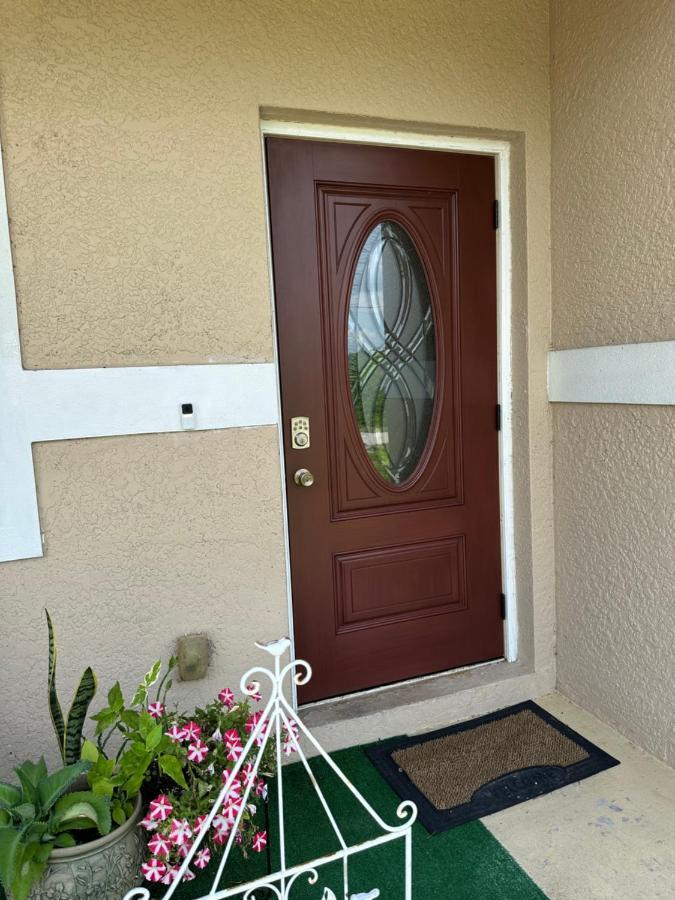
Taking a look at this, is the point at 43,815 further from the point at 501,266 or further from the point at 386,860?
the point at 501,266

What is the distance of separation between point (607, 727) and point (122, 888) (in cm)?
210

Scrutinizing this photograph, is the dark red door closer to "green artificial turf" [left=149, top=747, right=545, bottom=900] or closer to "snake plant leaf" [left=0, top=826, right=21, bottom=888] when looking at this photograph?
"green artificial turf" [left=149, top=747, right=545, bottom=900]

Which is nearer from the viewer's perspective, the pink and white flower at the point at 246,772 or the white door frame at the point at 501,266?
the pink and white flower at the point at 246,772

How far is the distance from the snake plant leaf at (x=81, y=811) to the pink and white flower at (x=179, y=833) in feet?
0.55

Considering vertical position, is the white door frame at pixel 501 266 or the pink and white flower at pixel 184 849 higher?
the white door frame at pixel 501 266

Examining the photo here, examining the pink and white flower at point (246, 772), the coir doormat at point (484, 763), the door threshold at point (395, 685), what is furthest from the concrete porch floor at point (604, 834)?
the pink and white flower at point (246, 772)

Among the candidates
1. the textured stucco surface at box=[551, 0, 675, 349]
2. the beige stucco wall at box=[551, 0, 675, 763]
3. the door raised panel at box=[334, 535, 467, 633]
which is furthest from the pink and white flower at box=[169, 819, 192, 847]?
the textured stucco surface at box=[551, 0, 675, 349]

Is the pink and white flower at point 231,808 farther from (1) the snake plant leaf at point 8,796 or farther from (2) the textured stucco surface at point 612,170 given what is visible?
(2) the textured stucco surface at point 612,170

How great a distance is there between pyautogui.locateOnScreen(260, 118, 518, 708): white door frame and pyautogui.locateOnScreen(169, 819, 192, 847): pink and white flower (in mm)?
1079

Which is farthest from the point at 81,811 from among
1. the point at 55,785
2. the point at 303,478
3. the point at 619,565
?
the point at 619,565

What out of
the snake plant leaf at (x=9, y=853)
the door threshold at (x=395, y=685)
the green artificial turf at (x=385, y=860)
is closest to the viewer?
the snake plant leaf at (x=9, y=853)

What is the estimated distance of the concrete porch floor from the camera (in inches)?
76.7

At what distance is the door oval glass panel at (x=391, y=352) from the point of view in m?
2.76

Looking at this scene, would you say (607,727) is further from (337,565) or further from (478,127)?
(478,127)
